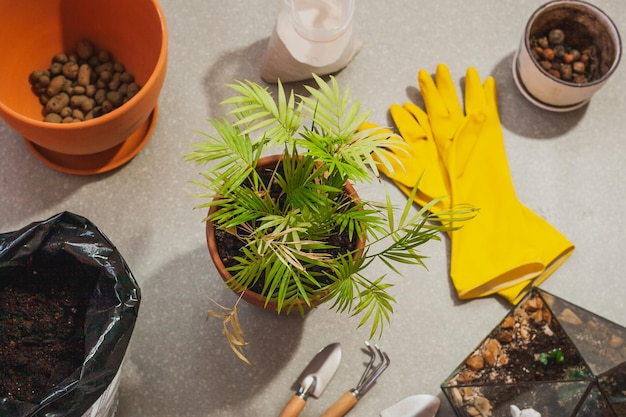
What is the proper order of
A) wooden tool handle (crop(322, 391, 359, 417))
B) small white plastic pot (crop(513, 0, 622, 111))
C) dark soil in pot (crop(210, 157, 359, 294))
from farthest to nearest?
small white plastic pot (crop(513, 0, 622, 111)) → wooden tool handle (crop(322, 391, 359, 417)) → dark soil in pot (crop(210, 157, 359, 294))

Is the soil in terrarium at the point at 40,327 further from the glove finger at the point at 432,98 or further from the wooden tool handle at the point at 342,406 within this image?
the glove finger at the point at 432,98

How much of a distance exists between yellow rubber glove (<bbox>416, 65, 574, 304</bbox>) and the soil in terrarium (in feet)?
1.83

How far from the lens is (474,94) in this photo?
4.01 feet

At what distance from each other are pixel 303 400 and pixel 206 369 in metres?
0.15

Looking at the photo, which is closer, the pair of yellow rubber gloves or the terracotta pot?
the terracotta pot

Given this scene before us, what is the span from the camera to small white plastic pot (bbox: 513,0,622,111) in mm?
1174

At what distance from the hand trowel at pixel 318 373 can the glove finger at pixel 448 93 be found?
0.42 m

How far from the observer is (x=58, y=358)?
0.91 meters

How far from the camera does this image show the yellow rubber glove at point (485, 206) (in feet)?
3.78

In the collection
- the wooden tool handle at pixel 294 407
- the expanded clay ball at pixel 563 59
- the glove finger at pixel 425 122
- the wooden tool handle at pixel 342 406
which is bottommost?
the wooden tool handle at pixel 294 407

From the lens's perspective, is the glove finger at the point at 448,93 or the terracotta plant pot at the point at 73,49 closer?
the terracotta plant pot at the point at 73,49

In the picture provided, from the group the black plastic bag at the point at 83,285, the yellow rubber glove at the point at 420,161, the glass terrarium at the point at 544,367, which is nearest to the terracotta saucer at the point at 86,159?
the black plastic bag at the point at 83,285

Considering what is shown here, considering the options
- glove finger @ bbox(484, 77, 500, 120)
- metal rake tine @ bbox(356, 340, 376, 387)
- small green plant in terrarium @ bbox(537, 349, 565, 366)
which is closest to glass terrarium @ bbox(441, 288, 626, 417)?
small green plant in terrarium @ bbox(537, 349, 565, 366)

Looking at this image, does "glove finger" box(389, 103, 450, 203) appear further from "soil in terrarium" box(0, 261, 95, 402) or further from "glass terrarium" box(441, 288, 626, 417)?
"soil in terrarium" box(0, 261, 95, 402)
